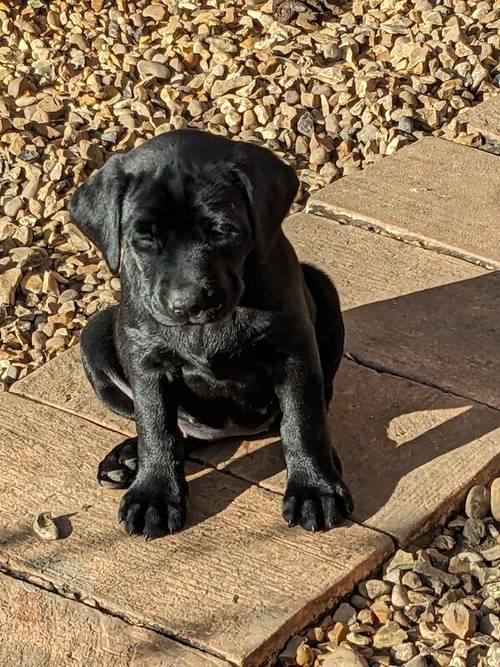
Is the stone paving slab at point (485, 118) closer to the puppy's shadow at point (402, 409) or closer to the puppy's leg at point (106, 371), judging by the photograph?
the puppy's shadow at point (402, 409)

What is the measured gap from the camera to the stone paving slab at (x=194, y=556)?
14.0ft

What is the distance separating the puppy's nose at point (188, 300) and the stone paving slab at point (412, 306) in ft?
4.55

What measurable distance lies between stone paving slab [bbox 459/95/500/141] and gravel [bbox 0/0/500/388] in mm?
77

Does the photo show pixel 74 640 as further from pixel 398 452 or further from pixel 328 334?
pixel 328 334

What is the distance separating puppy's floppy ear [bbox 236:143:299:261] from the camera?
4297 millimetres

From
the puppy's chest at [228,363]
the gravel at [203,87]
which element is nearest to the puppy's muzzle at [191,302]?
the puppy's chest at [228,363]

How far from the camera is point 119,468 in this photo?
191 inches

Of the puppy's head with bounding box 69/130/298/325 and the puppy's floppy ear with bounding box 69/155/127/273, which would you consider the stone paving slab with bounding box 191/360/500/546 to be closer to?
the puppy's head with bounding box 69/130/298/325

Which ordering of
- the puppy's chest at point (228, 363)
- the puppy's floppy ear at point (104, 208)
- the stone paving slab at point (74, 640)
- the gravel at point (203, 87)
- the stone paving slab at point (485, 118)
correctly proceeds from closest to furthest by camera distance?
the stone paving slab at point (74, 640)
the puppy's floppy ear at point (104, 208)
the puppy's chest at point (228, 363)
the gravel at point (203, 87)
the stone paving slab at point (485, 118)

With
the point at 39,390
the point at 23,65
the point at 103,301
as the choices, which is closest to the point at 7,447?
the point at 39,390

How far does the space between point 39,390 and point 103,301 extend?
2.51ft

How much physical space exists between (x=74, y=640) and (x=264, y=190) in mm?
1428

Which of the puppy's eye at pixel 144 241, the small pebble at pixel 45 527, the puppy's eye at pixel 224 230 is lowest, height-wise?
the small pebble at pixel 45 527

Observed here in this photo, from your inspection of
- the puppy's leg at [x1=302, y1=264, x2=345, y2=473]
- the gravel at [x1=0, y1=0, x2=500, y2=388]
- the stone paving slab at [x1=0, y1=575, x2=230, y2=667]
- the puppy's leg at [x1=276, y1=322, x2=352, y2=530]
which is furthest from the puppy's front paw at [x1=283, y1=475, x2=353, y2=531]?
the gravel at [x1=0, y1=0, x2=500, y2=388]
